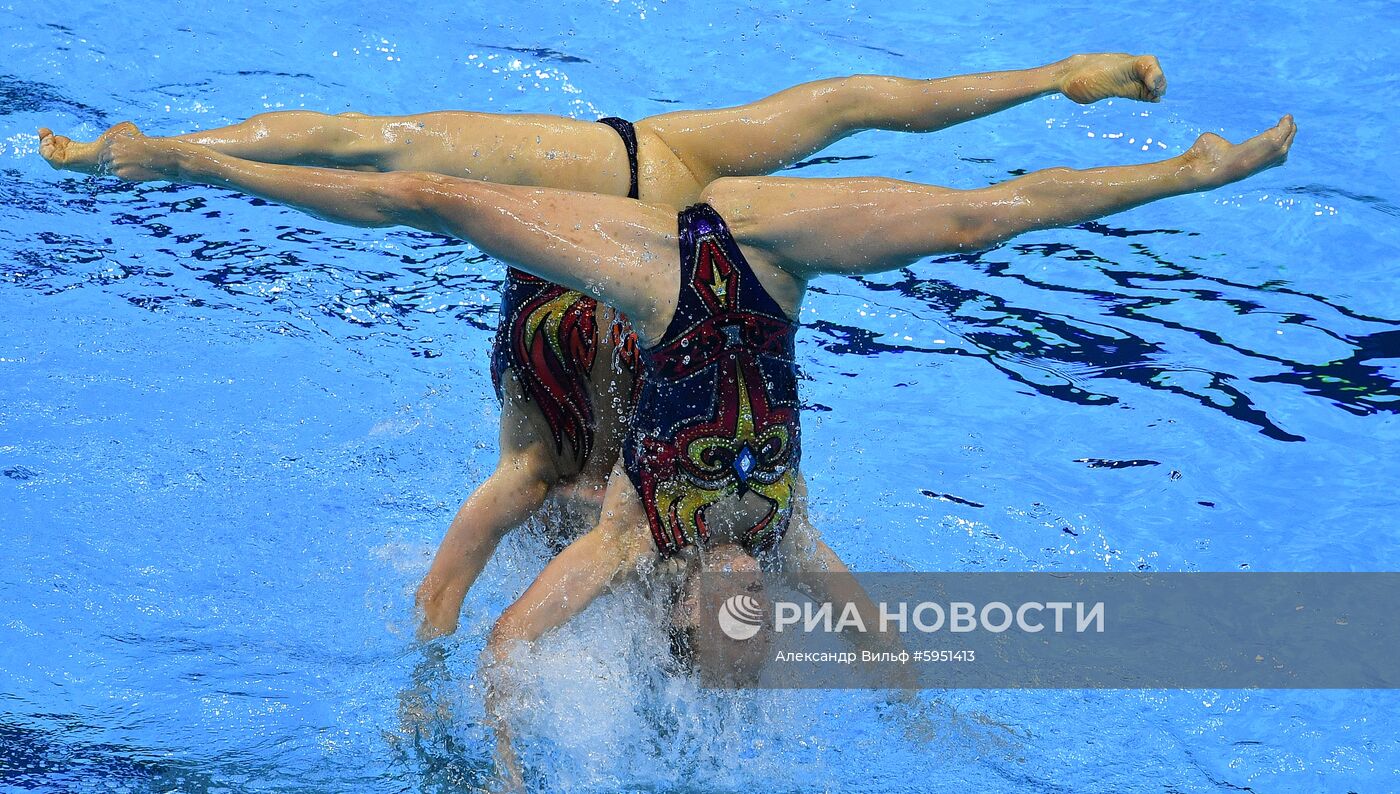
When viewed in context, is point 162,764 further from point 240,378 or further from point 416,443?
point 240,378

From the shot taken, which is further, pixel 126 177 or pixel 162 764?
pixel 162 764

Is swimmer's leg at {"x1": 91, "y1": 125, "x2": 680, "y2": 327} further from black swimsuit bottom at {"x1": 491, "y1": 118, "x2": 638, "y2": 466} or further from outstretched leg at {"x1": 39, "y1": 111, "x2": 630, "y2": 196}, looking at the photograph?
black swimsuit bottom at {"x1": 491, "y1": 118, "x2": 638, "y2": 466}

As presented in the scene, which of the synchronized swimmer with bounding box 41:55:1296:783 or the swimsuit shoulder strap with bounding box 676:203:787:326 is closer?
the synchronized swimmer with bounding box 41:55:1296:783

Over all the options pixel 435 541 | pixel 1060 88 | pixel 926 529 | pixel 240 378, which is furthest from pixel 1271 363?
pixel 240 378

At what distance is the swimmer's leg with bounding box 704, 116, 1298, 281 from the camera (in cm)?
305

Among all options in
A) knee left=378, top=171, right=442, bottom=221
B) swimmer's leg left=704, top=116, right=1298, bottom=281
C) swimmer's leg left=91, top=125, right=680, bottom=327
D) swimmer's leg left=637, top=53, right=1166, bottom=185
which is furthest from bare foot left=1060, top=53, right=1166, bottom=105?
knee left=378, top=171, right=442, bottom=221

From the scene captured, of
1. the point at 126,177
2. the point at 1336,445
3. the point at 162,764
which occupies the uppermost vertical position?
the point at 126,177

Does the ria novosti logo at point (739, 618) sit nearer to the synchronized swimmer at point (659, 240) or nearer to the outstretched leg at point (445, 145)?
the synchronized swimmer at point (659, 240)

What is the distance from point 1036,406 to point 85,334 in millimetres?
4073

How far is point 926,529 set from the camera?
4.91 m

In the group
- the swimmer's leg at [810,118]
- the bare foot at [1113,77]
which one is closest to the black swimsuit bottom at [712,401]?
the swimmer's leg at [810,118]

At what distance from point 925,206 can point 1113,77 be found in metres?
0.75

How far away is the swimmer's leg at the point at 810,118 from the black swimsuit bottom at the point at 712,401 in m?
0.78

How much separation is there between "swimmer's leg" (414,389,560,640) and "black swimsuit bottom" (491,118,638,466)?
79mm
